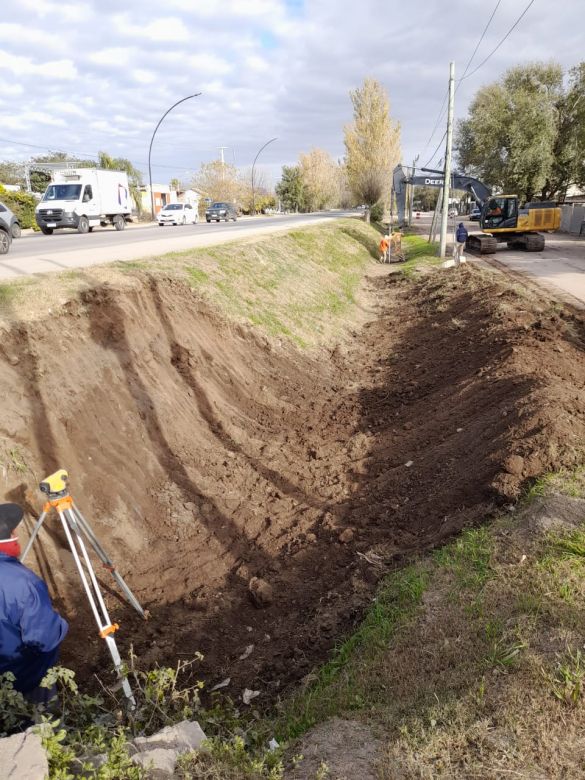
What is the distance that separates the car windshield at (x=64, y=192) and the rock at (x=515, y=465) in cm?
2327

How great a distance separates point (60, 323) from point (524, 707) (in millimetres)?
6449

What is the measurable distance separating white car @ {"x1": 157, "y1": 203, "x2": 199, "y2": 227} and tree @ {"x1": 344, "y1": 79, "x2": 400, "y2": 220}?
14.0 meters

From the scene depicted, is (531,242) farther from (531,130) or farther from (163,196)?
(163,196)

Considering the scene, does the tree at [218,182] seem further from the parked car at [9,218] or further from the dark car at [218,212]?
the parked car at [9,218]

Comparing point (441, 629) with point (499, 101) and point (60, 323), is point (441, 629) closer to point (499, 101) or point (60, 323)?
point (60, 323)

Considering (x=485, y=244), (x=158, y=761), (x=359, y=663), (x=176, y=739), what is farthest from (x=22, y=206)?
(x=158, y=761)

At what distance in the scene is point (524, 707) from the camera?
275cm

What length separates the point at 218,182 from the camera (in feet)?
245

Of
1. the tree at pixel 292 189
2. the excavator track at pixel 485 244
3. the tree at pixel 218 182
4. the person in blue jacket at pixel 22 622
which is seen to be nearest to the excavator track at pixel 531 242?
the excavator track at pixel 485 244

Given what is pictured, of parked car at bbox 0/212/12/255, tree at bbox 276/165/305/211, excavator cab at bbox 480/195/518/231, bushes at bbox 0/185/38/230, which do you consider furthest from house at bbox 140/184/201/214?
parked car at bbox 0/212/12/255

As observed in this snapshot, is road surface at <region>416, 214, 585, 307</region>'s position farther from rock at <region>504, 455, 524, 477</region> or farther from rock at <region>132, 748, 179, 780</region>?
rock at <region>132, 748, 179, 780</region>

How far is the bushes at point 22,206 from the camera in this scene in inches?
1277

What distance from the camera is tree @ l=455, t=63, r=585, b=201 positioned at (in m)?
Answer: 41.1

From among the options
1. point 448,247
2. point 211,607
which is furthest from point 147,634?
point 448,247
